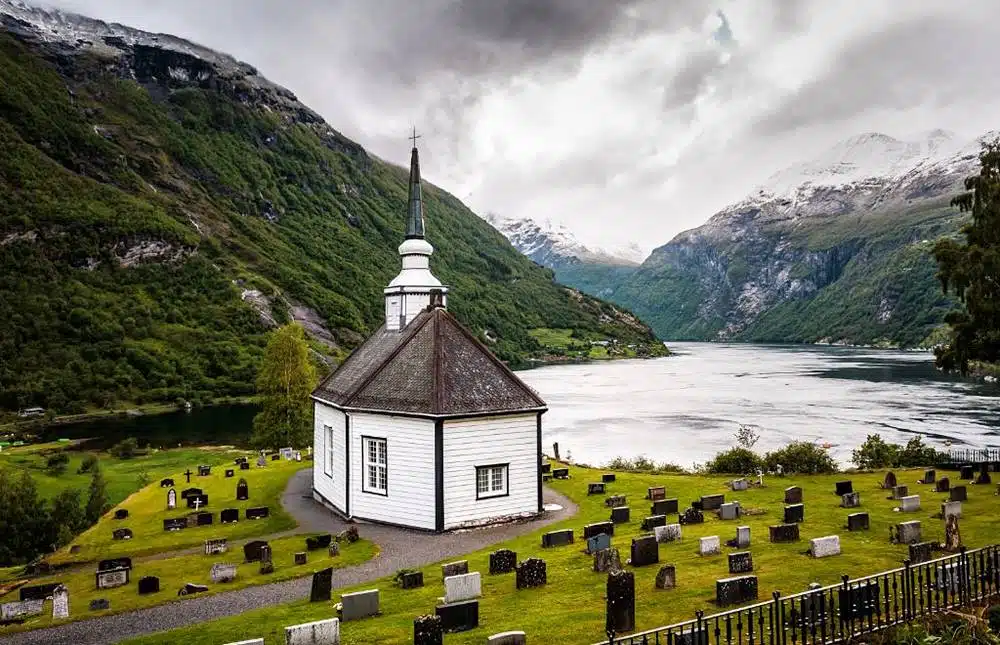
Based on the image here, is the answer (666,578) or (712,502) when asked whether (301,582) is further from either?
(712,502)

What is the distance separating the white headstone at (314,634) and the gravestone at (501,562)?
6767 millimetres

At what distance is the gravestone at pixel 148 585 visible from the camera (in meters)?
22.3

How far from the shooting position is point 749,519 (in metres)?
27.9

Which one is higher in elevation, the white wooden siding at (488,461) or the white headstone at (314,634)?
the white wooden siding at (488,461)

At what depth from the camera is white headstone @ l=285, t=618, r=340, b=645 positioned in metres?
15.2

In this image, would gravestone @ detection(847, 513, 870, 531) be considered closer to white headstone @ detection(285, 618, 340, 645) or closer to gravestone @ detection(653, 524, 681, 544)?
gravestone @ detection(653, 524, 681, 544)

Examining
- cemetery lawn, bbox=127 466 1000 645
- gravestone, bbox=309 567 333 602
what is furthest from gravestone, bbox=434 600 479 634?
gravestone, bbox=309 567 333 602

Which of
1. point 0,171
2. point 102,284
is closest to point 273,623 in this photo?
point 102,284

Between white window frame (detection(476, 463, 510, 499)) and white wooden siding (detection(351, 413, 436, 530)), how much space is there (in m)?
1.95

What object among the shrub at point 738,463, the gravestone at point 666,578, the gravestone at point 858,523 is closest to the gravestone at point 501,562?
the gravestone at point 666,578

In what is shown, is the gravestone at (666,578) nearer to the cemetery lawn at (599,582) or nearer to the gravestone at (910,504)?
the cemetery lawn at (599,582)

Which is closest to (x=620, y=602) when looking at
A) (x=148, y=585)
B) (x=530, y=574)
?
(x=530, y=574)

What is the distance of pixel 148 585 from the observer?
22.4 m

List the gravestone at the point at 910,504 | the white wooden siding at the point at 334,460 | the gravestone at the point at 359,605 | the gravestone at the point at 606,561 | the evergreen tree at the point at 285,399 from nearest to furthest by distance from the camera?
1. the gravestone at the point at 359,605
2. the gravestone at the point at 606,561
3. the gravestone at the point at 910,504
4. the white wooden siding at the point at 334,460
5. the evergreen tree at the point at 285,399
